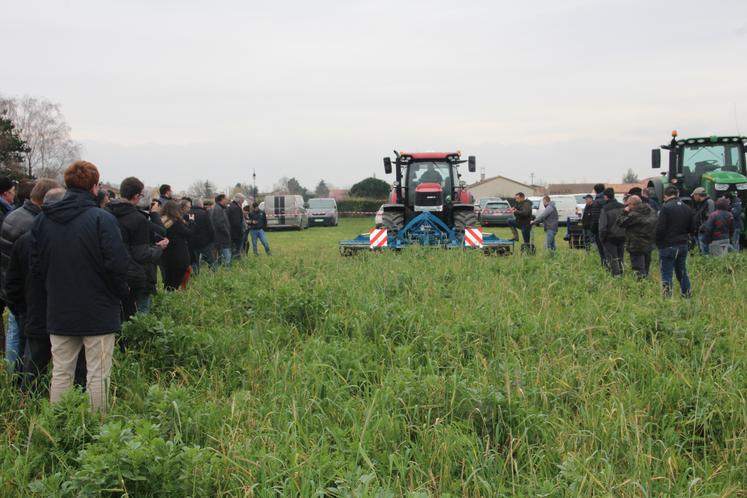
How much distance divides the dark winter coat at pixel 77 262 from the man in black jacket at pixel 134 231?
60.6 inches

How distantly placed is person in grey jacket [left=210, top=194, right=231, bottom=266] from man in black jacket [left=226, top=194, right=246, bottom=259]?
1095 millimetres

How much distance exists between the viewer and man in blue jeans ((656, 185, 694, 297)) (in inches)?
313

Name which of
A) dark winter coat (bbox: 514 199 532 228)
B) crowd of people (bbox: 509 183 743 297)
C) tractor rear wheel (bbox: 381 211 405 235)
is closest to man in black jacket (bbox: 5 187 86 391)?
crowd of people (bbox: 509 183 743 297)

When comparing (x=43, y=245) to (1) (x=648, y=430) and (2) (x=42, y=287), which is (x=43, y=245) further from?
(1) (x=648, y=430)

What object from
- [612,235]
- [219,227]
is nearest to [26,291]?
[219,227]

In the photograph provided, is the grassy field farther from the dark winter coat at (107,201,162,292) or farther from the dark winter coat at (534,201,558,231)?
the dark winter coat at (534,201,558,231)

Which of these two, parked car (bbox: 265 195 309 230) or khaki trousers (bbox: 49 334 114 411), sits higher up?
parked car (bbox: 265 195 309 230)

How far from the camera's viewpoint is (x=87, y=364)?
3908mm

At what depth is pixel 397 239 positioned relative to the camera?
41.5 feet

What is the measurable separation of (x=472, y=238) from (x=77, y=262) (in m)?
9.23

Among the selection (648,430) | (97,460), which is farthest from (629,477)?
(97,460)

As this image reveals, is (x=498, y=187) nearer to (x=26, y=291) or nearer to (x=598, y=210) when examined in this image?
(x=598, y=210)

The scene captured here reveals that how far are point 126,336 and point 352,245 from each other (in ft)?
26.7

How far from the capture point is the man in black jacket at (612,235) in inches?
365
